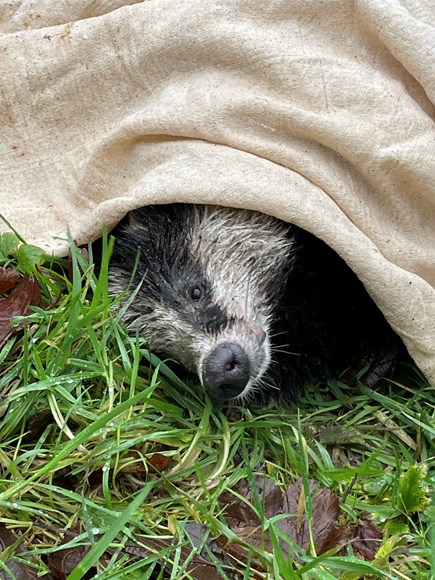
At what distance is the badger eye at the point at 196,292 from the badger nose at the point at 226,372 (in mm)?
203

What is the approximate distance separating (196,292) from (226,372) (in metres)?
0.31

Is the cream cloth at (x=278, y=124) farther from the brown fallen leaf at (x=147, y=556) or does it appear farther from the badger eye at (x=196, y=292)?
the brown fallen leaf at (x=147, y=556)

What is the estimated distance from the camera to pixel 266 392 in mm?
2721

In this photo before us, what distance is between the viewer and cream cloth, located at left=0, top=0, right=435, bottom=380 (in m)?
2.39

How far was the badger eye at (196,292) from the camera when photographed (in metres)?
2.51

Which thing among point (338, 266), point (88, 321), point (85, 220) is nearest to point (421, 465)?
point (338, 266)

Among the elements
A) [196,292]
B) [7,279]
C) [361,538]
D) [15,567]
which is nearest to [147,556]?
[15,567]

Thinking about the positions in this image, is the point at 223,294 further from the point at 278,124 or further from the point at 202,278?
the point at 278,124

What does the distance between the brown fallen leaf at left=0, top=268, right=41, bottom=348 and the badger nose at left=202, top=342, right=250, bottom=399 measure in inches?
23.3

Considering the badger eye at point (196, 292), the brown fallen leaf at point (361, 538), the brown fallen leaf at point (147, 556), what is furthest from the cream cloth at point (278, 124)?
the brown fallen leaf at point (147, 556)

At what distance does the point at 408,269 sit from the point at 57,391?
1197mm

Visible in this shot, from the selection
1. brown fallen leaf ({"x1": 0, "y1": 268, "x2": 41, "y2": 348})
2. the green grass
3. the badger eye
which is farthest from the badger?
brown fallen leaf ({"x1": 0, "y1": 268, "x2": 41, "y2": 348})

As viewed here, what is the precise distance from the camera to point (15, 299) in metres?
2.46

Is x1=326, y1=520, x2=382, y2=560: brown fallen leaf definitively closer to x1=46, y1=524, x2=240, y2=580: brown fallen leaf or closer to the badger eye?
x1=46, y1=524, x2=240, y2=580: brown fallen leaf
